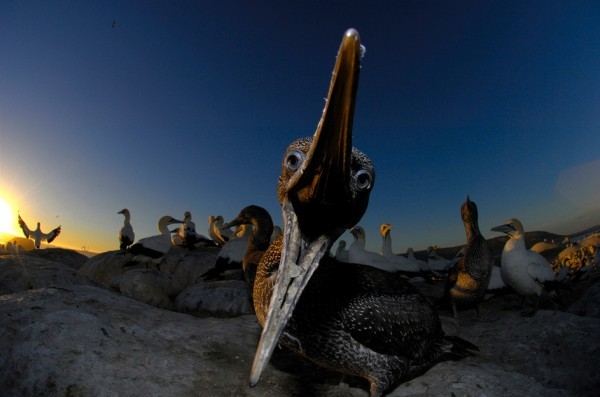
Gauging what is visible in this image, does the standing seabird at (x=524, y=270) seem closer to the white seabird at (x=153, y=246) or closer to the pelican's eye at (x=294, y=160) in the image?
the pelican's eye at (x=294, y=160)

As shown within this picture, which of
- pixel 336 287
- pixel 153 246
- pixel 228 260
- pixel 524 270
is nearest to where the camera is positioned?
pixel 336 287

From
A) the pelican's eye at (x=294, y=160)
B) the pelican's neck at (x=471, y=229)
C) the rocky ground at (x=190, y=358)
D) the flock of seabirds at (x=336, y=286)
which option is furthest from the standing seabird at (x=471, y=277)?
the pelican's eye at (x=294, y=160)

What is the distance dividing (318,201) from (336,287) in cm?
140

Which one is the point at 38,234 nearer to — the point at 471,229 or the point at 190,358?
the point at 190,358

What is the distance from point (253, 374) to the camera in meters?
1.68

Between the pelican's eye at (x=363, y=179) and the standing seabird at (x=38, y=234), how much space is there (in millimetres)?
32473

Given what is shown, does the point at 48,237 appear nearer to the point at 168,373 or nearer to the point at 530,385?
the point at 168,373

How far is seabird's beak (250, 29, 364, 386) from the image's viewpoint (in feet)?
5.06

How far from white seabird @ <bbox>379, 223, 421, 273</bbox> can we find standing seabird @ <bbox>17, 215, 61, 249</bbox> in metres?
26.6

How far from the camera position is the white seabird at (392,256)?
1418 cm

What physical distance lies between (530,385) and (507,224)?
6.92 meters

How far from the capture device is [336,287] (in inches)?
121

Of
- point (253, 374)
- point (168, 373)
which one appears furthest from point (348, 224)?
point (168, 373)

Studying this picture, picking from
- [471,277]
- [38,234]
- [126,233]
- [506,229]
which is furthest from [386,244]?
[38,234]
